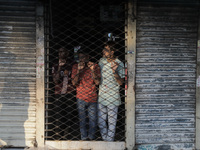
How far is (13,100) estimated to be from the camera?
3797 mm

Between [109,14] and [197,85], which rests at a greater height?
[109,14]

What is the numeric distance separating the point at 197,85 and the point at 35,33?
131 inches

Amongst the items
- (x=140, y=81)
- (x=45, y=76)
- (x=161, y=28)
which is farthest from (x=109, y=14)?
(x=45, y=76)

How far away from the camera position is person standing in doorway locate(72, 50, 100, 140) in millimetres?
3898

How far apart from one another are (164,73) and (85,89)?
1.59 m

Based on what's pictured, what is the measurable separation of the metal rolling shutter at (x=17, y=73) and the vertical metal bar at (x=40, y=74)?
9 cm

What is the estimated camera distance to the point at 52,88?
3838mm

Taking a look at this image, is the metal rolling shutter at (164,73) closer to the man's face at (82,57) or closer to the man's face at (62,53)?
the man's face at (82,57)

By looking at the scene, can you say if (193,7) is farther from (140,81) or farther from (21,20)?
(21,20)

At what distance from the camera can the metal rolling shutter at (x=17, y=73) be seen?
12.4 ft

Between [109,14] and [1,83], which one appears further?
[109,14]

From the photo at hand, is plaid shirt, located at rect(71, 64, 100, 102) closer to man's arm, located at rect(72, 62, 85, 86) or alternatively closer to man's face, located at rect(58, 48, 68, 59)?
man's arm, located at rect(72, 62, 85, 86)

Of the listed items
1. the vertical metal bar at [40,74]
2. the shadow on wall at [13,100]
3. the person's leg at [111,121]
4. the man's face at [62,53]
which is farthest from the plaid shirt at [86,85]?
the shadow on wall at [13,100]

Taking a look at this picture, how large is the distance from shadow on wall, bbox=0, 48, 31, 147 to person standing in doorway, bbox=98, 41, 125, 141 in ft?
4.78
